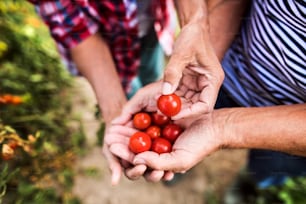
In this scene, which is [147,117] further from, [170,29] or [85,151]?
[85,151]

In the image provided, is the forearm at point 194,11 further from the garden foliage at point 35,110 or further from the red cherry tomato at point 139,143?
the garden foliage at point 35,110

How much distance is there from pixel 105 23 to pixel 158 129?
0.46m

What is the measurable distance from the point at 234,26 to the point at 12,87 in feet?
3.85

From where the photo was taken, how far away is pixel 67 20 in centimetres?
130

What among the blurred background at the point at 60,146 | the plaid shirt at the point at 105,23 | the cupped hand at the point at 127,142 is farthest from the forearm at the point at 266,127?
the blurred background at the point at 60,146

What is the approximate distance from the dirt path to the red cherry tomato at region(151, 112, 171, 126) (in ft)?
2.45

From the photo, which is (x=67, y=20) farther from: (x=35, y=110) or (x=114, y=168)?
(x=35, y=110)

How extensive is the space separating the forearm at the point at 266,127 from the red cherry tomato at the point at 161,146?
19 centimetres

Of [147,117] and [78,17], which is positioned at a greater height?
[78,17]

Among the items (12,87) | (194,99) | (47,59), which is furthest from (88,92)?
(194,99)

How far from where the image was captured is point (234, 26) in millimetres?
1294

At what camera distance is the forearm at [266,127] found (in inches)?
39.7

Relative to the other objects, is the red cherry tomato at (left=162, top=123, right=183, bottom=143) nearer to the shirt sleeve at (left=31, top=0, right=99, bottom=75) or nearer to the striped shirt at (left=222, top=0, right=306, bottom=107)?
the striped shirt at (left=222, top=0, right=306, bottom=107)

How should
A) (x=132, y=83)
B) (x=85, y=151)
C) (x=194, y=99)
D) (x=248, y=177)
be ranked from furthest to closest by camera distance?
(x=85, y=151) < (x=248, y=177) < (x=132, y=83) < (x=194, y=99)
